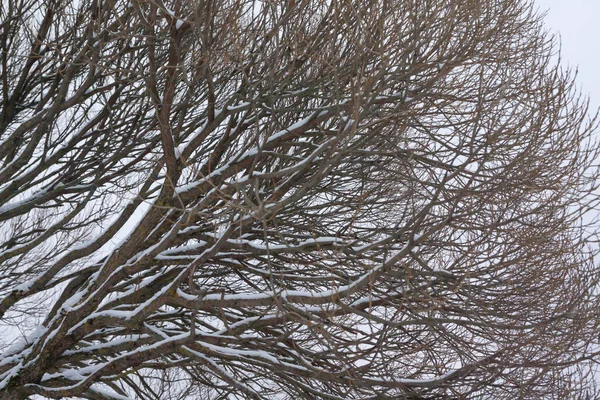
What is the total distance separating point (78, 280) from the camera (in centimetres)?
599

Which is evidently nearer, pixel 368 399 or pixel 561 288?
pixel 368 399

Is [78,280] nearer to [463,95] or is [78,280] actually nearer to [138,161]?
[138,161]

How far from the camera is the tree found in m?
4.01

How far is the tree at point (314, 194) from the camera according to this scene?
401 centimetres

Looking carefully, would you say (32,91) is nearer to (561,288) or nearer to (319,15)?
(319,15)

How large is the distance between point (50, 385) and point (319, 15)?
463 centimetres

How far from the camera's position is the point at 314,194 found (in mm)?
6137

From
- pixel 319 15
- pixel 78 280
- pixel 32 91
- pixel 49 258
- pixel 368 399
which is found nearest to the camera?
pixel 368 399

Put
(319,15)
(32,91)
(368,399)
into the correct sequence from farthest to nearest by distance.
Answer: (32,91) < (319,15) < (368,399)

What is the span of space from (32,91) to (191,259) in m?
3.11

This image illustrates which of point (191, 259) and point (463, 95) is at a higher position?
point (463, 95)

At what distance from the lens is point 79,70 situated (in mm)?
6211

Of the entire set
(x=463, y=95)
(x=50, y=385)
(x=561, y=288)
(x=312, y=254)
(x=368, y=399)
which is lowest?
(x=368, y=399)

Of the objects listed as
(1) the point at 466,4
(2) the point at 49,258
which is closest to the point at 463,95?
(1) the point at 466,4
